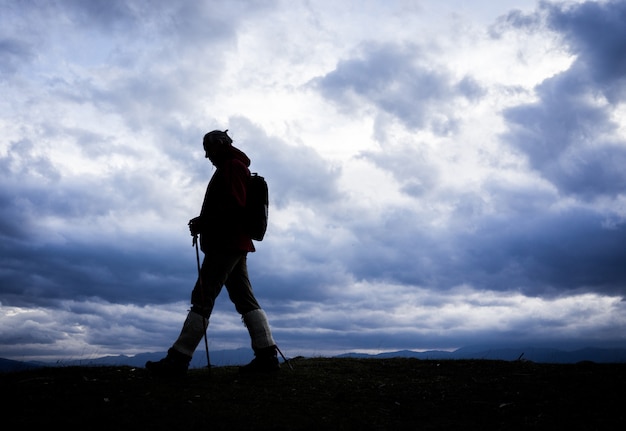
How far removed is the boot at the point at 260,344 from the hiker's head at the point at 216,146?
2.44 meters

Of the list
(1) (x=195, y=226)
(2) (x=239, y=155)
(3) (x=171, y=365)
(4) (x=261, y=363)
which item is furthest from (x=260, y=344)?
(2) (x=239, y=155)

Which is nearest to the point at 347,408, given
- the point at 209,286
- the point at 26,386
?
the point at 209,286

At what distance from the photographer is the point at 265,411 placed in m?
4.87

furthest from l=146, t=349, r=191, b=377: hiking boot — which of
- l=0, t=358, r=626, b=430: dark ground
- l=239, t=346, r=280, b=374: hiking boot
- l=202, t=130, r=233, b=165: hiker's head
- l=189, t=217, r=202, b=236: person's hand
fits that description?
l=202, t=130, r=233, b=165: hiker's head

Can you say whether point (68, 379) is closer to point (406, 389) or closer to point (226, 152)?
point (226, 152)

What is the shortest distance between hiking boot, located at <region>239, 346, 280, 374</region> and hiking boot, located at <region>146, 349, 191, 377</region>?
2.85ft

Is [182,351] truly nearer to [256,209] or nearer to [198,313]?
[198,313]

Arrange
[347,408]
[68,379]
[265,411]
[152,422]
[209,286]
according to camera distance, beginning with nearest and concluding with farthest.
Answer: [152,422] < [265,411] < [347,408] < [68,379] < [209,286]

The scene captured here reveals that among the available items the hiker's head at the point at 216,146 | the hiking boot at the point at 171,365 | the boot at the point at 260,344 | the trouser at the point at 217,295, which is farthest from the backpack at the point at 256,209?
the hiking boot at the point at 171,365

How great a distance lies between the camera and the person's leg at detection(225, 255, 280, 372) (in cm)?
695

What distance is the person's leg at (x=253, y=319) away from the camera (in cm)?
695

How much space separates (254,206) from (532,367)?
522cm

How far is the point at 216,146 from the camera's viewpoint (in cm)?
734

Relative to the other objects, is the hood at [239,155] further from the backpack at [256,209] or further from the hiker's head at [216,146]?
the backpack at [256,209]
